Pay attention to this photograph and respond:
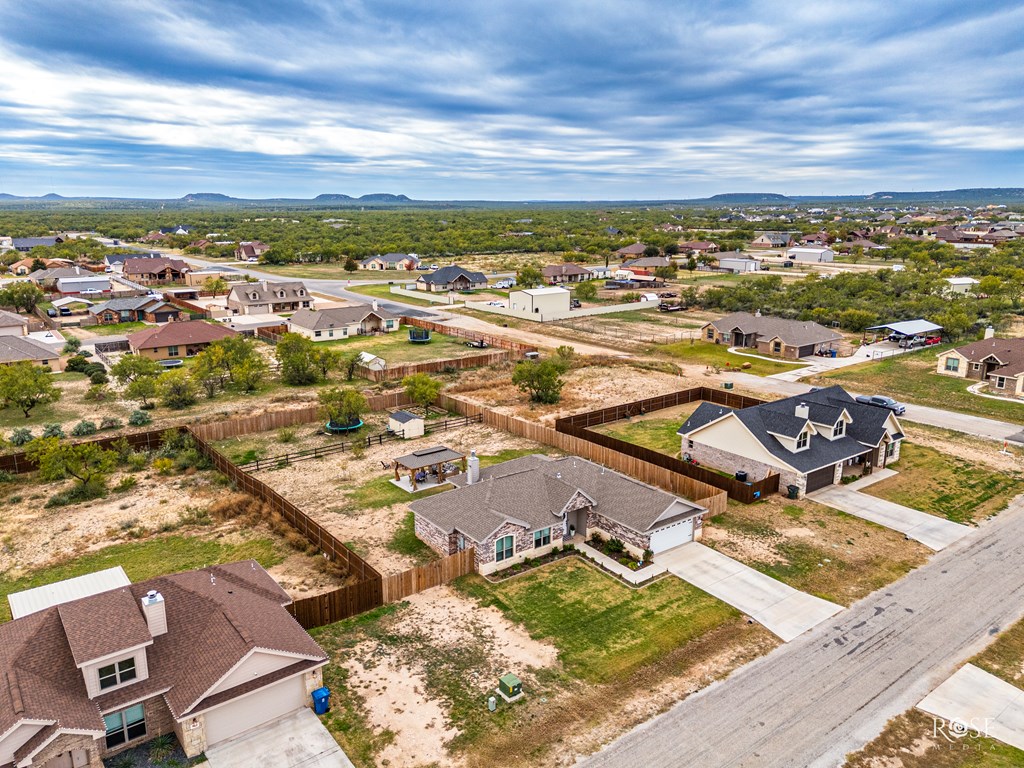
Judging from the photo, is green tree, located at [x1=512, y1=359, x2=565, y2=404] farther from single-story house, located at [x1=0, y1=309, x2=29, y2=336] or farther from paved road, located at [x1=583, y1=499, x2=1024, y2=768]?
single-story house, located at [x1=0, y1=309, x2=29, y2=336]

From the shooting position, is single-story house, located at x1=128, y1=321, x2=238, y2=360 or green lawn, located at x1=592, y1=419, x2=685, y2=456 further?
single-story house, located at x1=128, y1=321, x2=238, y2=360

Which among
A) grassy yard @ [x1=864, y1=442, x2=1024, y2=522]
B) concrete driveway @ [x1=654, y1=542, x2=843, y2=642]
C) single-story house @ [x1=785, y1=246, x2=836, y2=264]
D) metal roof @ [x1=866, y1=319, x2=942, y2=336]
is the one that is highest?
single-story house @ [x1=785, y1=246, x2=836, y2=264]

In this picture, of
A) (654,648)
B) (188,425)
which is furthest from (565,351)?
(654,648)

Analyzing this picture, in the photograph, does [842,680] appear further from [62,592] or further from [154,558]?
[154,558]

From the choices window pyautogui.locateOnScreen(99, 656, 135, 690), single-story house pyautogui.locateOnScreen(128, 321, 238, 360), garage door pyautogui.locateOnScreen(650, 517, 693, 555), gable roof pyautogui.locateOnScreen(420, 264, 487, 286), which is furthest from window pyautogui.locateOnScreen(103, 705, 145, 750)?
gable roof pyautogui.locateOnScreen(420, 264, 487, 286)

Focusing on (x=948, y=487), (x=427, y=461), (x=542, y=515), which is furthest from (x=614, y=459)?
(x=948, y=487)
